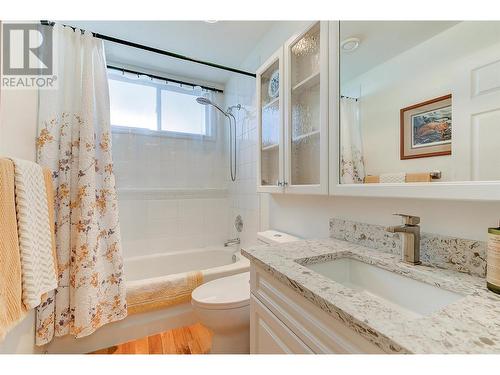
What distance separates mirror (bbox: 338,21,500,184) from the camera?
2.19ft

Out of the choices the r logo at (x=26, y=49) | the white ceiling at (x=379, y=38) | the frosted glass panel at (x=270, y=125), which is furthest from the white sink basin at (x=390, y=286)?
the r logo at (x=26, y=49)

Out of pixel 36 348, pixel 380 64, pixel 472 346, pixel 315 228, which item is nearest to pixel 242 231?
pixel 315 228

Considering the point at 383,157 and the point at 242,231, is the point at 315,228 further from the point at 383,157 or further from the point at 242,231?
the point at 242,231

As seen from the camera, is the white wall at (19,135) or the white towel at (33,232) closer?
the white towel at (33,232)

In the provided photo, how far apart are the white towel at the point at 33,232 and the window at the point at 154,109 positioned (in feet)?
4.71

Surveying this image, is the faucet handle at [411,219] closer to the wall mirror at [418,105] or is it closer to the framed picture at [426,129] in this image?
the wall mirror at [418,105]

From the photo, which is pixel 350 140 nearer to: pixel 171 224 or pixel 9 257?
pixel 9 257

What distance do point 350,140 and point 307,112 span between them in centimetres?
34

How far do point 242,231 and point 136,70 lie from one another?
1912 mm

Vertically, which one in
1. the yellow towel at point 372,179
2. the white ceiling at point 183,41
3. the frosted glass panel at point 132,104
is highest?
the white ceiling at point 183,41

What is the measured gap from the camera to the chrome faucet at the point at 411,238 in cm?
80

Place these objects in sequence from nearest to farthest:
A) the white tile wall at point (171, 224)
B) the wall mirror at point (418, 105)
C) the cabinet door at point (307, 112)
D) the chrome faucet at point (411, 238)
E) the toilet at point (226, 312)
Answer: the wall mirror at point (418, 105), the chrome faucet at point (411, 238), the cabinet door at point (307, 112), the toilet at point (226, 312), the white tile wall at point (171, 224)

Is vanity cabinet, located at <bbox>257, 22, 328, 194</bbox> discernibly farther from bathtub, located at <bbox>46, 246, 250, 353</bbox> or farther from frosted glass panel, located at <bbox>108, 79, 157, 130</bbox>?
frosted glass panel, located at <bbox>108, 79, 157, 130</bbox>

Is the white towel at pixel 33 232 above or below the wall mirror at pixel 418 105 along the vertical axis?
below
